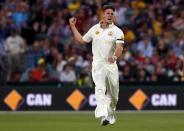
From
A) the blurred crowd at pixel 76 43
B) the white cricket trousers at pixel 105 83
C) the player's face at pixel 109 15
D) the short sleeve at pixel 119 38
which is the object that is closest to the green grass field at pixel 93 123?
the white cricket trousers at pixel 105 83

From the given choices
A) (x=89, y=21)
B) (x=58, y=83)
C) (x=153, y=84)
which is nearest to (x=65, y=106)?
(x=58, y=83)

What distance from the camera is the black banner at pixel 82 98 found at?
22562 mm

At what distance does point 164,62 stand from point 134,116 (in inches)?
182

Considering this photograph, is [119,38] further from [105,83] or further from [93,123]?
[93,123]

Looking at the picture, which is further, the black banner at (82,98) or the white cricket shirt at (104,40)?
→ the black banner at (82,98)

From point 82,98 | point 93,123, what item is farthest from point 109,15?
point 82,98

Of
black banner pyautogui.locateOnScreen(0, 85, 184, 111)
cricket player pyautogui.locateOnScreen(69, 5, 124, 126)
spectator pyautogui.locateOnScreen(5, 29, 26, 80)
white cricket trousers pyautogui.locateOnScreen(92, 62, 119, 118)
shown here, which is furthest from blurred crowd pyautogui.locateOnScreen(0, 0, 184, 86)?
cricket player pyautogui.locateOnScreen(69, 5, 124, 126)

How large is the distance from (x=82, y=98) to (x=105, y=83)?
315 inches

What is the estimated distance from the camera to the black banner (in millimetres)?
22562

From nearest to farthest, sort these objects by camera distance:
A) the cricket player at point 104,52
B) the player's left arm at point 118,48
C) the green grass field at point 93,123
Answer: the player's left arm at point 118,48 < the cricket player at point 104,52 < the green grass field at point 93,123

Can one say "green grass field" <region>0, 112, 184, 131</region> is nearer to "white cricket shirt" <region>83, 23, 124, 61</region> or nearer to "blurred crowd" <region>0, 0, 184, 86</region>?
"white cricket shirt" <region>83, 23, 124, 61</region>

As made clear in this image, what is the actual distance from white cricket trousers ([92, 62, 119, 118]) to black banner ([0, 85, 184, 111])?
7750 millimetres

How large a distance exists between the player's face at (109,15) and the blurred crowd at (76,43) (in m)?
8.92

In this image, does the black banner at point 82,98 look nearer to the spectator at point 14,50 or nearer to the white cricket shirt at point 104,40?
the spectator at point 14,50
